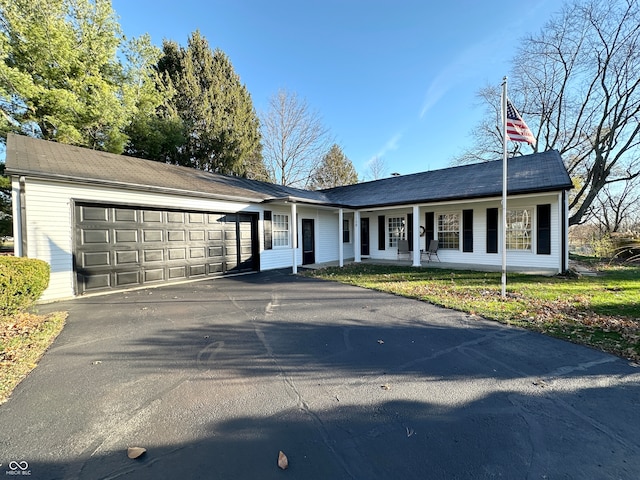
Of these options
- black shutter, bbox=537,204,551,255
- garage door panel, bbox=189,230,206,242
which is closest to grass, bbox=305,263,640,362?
black shutter, bbox=537,204,551,255

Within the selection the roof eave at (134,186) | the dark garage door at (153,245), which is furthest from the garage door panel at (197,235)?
the roof eave at (134,186)

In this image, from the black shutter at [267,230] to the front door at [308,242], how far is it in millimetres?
1893

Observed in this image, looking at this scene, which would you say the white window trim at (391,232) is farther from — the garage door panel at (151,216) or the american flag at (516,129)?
the garage door panel at (151,216)

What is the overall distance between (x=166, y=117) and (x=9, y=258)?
15.4 m

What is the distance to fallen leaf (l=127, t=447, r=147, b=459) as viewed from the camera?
2021mm

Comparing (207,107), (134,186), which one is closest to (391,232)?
(134,186)

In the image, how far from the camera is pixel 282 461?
1.97m

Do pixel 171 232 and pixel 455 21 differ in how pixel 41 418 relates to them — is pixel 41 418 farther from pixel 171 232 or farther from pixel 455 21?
pixel 455 21

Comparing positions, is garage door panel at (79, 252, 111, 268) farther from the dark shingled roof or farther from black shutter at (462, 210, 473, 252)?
black shutter at (462, 210, 473, 252)

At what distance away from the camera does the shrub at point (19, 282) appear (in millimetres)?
4672

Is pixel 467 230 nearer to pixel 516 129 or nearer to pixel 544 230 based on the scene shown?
pixel 544 230

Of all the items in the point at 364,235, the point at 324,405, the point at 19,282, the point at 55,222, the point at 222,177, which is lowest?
the point at 324,405

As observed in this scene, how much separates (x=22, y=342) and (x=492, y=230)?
44.4 ft

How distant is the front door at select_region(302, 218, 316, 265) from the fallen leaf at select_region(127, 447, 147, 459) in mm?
10990
